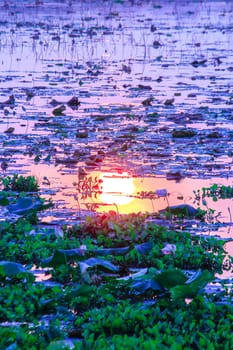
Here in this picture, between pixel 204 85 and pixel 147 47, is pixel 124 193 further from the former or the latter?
pixel 147 47

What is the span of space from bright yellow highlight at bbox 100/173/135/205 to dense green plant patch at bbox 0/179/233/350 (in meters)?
1.08

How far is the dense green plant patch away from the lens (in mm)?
5781

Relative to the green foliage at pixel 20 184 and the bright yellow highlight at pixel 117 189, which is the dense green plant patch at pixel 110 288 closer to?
the bright yellow highlight at pixel 117 189

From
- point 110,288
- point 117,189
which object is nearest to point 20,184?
point 117,189

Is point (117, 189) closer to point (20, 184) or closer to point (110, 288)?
point (20, 184)

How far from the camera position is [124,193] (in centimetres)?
977

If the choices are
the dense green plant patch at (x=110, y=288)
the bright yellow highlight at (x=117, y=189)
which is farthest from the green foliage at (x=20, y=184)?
the dense green plant patch at (x=110, y=288)

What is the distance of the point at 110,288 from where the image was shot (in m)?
6.63

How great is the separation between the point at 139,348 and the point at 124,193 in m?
4.36

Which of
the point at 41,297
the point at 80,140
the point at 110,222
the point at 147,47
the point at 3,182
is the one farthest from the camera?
the point at 147,47

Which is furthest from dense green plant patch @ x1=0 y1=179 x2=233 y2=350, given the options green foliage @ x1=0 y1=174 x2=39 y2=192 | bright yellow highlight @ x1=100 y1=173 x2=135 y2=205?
green foliage @ x1=0 y1=174 x2=39 y2=192

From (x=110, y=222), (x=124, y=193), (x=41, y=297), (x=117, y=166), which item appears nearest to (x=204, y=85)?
(x=117, y=166)

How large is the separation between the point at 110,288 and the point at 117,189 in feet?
10.9

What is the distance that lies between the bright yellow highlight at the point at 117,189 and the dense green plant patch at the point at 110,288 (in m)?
1.08
